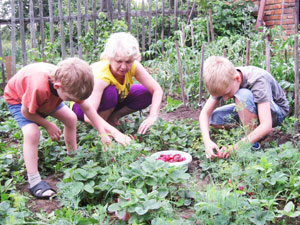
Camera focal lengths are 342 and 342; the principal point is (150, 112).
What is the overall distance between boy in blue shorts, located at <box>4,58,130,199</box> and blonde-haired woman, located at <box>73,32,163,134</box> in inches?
21.3

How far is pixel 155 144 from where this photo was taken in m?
3.19

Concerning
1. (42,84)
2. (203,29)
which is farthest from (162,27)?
(42,84)

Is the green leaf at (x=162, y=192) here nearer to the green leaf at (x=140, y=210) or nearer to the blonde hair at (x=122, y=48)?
the green leaf at (x=140, y=210)

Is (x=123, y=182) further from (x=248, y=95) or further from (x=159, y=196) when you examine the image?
(x=248, y=95)

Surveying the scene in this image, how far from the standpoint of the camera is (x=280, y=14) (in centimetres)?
718

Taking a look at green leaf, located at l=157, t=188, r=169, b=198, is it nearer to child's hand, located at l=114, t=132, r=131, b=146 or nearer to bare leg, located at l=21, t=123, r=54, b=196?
child's hand, located at l=114, t=132, r=131, b=146

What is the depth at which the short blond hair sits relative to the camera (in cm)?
274

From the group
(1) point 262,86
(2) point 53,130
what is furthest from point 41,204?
(1) point 262,86

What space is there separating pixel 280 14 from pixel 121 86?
5.09 meters

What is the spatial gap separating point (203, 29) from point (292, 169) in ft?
16.6

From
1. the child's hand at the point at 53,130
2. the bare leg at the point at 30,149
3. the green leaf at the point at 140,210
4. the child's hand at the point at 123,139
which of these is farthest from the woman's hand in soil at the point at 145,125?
the green leaf at the point at 140,210

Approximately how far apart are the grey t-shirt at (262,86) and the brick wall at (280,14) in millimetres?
3992

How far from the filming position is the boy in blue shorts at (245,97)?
8.91 ft

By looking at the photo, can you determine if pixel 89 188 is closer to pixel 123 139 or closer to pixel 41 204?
pixel 41 204
